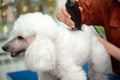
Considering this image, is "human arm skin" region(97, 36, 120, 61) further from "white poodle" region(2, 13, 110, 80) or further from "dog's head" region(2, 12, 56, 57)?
"dog's head" region(2, 12, 56, 57)

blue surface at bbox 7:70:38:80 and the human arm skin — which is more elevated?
the human arm skin

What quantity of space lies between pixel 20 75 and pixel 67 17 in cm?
64

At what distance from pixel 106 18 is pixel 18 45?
0.58 meters

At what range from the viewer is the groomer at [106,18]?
1369 millimetres

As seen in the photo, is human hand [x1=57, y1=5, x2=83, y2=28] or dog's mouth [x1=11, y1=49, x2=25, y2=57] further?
human hand [x1=57, y1=5, x2=83, y2=28]

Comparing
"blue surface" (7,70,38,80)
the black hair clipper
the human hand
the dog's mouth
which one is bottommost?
"blue surface" (7,70,38,80)

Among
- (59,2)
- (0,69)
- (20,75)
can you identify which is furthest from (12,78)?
(59,2)

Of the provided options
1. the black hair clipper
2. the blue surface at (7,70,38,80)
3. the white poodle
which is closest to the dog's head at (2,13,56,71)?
the white poodle

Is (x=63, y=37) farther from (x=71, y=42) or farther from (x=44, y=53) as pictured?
(x=44, y=53)

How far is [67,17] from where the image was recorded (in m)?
1.33

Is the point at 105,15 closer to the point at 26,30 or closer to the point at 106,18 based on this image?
the point at 106,18

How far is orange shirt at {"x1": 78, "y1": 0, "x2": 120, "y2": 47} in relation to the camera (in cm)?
143

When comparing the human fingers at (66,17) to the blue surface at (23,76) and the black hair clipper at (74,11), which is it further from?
the blue surface at (23,76)

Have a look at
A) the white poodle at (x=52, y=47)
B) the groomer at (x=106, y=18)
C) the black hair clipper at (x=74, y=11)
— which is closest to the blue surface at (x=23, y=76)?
the white poodle at (x=52, y=47)
